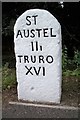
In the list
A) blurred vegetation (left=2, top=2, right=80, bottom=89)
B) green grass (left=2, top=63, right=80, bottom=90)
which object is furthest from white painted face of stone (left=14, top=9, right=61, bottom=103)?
blurred vegetation (left=2, top=2, right=80, bottom=89)

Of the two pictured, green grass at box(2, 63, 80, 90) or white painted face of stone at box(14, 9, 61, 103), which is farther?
green grass at box(2, 63, 80, 90)

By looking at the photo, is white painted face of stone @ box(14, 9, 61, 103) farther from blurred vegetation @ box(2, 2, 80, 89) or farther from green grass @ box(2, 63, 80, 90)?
blurred vegetation @ box(2, 2, 80, 89)

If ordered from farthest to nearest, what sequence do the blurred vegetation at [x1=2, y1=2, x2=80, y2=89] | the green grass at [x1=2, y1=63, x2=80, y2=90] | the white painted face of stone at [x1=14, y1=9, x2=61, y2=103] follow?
1. the blurred vegetation at [x1=2, y1=2, x2=80, y2=89]
2. the green grass at [x1=2, y1=63, x2=80, y2=90]
3. the white painted face of stone at [x1=14, y1=9, x2=61, y2=103]

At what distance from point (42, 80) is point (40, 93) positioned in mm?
208

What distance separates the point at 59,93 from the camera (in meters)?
5.32

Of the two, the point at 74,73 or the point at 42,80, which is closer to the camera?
the point at 42,80

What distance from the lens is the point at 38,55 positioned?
17.5 ft

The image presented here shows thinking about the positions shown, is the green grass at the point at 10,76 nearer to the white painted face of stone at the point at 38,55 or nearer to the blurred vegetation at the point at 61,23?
the white painted face of stone at the point at 38,55

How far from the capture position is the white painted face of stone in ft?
17.1

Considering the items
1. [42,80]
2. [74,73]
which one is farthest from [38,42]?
[74,73]

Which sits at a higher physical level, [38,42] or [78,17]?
[78,17]

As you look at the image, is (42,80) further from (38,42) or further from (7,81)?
(7,81)

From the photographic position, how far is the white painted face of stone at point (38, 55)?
5.20 meters

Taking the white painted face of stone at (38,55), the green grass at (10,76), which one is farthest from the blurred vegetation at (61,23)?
the white painted face of stone at (38,55)
